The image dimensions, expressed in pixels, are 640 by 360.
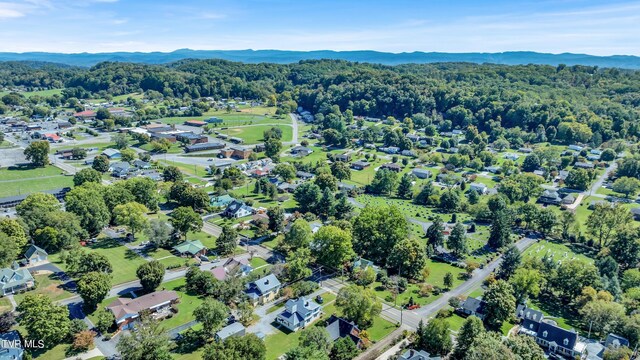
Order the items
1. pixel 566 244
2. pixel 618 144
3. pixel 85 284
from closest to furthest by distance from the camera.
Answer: pixel 85 284, pixel 566 244, pixel 618 144

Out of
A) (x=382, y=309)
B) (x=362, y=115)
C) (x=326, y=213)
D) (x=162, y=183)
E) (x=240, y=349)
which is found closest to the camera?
(x=240, y=349)

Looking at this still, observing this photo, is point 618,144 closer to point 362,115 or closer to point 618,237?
point 618,237

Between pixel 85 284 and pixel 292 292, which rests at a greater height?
pixel 85 284

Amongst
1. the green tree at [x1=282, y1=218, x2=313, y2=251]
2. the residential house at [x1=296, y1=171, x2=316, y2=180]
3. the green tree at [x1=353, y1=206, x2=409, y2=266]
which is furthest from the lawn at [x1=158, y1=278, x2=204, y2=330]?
the residential house at [x1=296, y1=171, x2=316, y2=180]

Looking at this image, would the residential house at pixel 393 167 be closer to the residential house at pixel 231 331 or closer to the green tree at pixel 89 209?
the green tree at pixel 89 209

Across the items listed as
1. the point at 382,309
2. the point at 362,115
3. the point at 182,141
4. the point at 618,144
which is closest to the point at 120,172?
the point at 182,141
